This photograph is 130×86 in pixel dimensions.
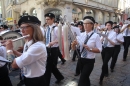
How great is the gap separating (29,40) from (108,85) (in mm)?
→ 3315

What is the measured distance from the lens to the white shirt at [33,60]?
2168 mm

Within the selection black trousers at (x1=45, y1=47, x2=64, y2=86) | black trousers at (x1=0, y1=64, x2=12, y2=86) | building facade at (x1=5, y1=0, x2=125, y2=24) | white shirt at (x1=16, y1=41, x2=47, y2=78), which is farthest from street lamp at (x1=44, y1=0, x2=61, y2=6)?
white shirt at (x1=16, y1=41, x2=47, y2=78)

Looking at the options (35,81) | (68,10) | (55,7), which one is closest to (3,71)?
(35,81)

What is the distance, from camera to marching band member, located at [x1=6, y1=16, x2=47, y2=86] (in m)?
2.19

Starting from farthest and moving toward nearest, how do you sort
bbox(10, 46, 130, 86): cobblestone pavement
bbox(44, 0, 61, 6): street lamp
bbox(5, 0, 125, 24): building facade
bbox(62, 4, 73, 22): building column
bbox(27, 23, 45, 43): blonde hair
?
bbox(62, 4, 73, 22): building column, bbox(5, 0, 125, 24): building facade, bbox(44, 0, 61, 6): street lamp, bbox(10, 46, 130, 86): cobblestone pavement, bbox(27, 23, 45, 43): blonde hair

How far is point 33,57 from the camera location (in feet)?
7.24

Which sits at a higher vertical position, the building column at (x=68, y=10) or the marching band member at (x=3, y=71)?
the building column at (x=68, y=10)

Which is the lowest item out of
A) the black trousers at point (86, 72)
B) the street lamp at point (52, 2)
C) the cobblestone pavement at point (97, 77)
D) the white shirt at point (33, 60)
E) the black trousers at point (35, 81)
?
the cobblestone pavement at point (97, 77)

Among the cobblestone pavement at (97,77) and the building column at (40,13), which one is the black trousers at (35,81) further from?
the building column at (40,13)

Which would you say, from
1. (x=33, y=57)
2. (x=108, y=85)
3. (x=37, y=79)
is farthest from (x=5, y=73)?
(x=108, y=85)

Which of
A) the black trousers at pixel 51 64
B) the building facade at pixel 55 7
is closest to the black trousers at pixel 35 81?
the black trousers at pixel 51 64

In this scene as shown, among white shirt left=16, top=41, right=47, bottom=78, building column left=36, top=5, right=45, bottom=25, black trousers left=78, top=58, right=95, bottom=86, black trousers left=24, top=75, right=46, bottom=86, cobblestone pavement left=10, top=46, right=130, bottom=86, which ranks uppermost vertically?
building column left=36, top=5, right=45, bottom=25

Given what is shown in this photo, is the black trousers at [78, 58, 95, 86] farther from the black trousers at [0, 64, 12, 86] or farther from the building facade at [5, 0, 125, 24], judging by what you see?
the building facade at [5, 0, 125, 24]

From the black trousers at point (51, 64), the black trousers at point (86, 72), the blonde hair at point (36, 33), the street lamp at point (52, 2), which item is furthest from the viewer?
the street lamp at point (52, 2)
